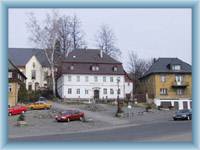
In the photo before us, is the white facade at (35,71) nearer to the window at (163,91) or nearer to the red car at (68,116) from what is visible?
the window at (163,91)

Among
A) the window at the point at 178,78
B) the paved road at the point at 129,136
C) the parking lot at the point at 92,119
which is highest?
the window at the point at 178,78

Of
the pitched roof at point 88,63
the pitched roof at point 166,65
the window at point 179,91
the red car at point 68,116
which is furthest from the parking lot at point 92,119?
the window at point 179,91

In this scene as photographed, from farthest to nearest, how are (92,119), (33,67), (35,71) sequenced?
(33,67) < (35,71) < (92,119)

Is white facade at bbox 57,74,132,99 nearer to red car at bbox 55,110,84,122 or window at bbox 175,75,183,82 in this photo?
window at bbox 175,75,183,82

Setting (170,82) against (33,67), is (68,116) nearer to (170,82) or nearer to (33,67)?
(170,82)

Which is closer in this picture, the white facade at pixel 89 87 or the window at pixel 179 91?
the white facade at pixel 89 87

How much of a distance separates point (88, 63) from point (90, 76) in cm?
281

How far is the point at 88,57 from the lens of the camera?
81125 mm

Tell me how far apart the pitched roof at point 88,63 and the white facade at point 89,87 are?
0.95m

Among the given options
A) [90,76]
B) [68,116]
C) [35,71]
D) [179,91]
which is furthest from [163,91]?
[68,116]

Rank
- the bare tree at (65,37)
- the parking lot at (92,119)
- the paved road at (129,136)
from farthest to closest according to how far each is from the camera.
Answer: the bare tree at (65,37) < the parking lot at (92,119) < the paved road at (129,136)

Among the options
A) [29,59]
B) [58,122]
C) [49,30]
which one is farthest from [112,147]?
[29,59]

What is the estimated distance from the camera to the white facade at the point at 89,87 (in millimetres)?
76000
